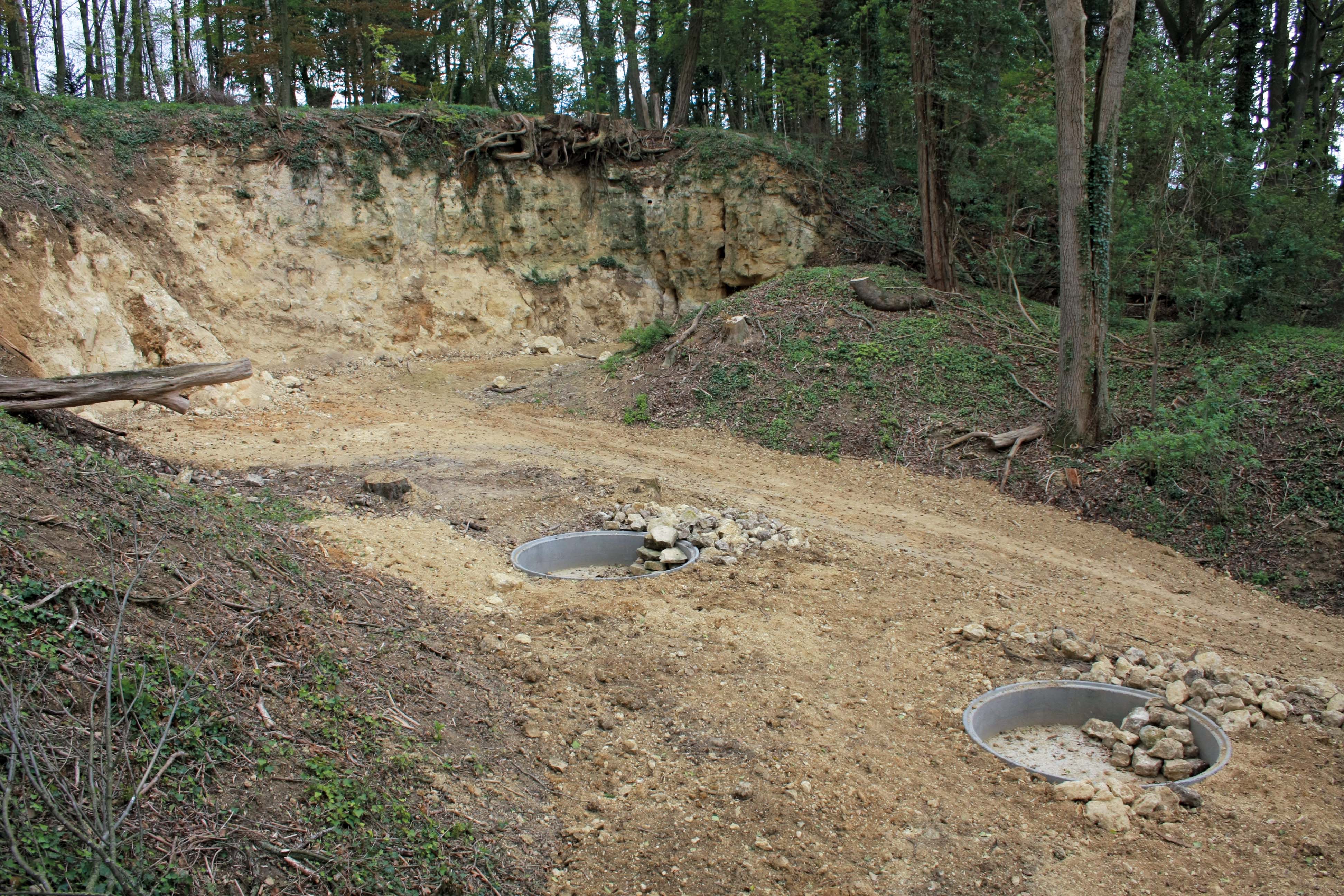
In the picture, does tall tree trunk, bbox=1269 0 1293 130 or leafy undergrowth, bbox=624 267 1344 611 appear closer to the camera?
leafy undergrowth, bbox=624 267 1344 611

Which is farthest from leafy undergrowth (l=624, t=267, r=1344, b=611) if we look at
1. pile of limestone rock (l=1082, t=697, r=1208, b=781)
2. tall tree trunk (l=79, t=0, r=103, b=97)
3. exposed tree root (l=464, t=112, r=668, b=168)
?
tall tree trunk (l=79, t=0, r=103, b=97)

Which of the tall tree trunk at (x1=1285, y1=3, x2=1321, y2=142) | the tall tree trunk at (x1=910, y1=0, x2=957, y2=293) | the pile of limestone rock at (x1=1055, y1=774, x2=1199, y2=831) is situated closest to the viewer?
the pile of limestone rock at (x1=1055, y1=774, x2=1199, y2=831)

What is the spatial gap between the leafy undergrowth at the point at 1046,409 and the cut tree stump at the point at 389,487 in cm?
457

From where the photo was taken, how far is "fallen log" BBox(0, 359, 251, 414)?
6020 mm

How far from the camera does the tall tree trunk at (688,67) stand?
63.4ft

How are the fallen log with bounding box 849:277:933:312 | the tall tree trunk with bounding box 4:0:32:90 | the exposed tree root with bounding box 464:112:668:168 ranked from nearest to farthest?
the fallen log with bounding box 849:277:933:312
the tall tree trunk with bounding box 4:0:32:90
the exposed tree root with bounding box 464:112:668:168

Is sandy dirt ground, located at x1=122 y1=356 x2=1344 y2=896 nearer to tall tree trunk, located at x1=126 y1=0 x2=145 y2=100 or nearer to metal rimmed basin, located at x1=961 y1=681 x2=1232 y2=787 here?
metal rimmed basin, located at x1=961 y1=681 x2=1232 y2=787

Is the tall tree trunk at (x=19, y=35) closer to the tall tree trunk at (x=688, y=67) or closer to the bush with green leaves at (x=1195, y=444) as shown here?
the tall tree trunk at (x=688, y=67)

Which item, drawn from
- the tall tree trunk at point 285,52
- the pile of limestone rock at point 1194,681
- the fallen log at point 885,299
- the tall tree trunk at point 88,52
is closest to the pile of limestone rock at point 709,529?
the pile of limestone rock at point 1194,681

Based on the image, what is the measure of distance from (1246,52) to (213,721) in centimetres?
1911

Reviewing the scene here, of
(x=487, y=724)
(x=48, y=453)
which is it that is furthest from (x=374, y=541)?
(x=487, y=724)

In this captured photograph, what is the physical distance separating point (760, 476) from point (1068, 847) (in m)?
6.28

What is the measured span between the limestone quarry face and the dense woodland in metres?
2.22

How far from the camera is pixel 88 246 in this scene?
11.3 m
